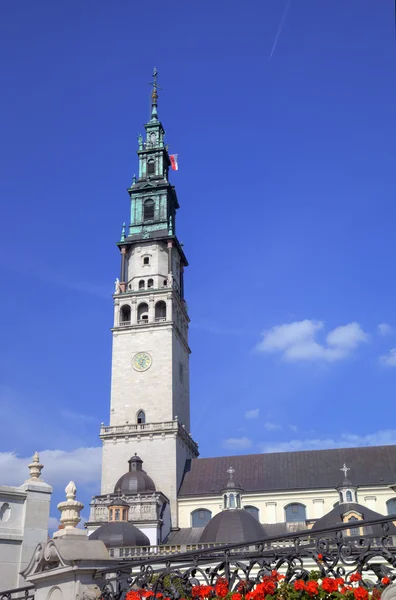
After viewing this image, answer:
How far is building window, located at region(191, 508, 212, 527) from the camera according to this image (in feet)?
189

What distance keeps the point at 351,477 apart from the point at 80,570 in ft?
172

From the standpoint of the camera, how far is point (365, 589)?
7.95 m

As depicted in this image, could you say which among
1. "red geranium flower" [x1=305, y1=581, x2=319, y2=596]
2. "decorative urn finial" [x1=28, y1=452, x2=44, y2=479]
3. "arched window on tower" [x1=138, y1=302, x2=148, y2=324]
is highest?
"arched window on tower" [x1=138, y1=302, x2=148, y2=324]

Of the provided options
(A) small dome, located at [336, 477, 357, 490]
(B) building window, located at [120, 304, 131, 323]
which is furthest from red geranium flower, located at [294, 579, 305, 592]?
(B) building window, located at [120, 304, 131, 323]

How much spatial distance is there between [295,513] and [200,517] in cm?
857

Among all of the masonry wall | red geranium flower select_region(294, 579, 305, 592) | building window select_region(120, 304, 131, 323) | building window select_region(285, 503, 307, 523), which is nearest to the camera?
red geranium flower select_region(294, 579, 305, 592)

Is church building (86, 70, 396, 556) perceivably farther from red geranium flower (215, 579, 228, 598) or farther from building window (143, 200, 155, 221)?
red geranium flower (215, 579, 228, 598)

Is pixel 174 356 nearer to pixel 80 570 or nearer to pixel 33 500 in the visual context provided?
pixel 33 500

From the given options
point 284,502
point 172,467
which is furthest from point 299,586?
point 284,502

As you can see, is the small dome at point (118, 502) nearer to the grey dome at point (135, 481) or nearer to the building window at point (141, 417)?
the grey dome at point (135, 481)

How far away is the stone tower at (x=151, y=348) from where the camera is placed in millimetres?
59312

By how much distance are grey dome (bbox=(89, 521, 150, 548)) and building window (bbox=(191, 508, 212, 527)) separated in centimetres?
889

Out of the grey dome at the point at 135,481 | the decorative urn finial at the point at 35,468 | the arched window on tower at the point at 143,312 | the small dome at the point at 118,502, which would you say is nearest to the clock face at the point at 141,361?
the arched window on tower at the point at 143,312

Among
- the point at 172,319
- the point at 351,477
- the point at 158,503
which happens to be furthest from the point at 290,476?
the point at 172,319
